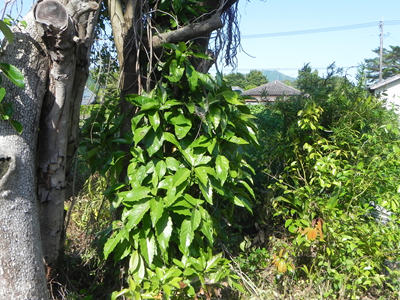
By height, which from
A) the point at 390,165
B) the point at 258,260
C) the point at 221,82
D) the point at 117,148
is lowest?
the point at 258,260

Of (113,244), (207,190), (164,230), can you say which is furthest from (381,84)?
(113,244)

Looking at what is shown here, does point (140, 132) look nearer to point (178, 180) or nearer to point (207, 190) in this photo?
point (178, 180)

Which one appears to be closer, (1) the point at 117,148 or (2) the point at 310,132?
(1) the point at 117,148

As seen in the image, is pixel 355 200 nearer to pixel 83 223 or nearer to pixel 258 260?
pixel 258 260

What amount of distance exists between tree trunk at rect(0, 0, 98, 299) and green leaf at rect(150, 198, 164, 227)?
27.5 inches

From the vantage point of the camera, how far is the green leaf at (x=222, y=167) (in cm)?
262

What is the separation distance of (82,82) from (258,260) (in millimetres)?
2442

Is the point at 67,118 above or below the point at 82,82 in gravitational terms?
below

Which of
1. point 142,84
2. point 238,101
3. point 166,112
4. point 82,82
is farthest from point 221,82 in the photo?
point 82,82

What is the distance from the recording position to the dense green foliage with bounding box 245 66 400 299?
11.0 feet

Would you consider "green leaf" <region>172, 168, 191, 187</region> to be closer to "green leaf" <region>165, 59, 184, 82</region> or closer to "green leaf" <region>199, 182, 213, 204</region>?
"green leaf" <region>199, 182, 213, 204</region>

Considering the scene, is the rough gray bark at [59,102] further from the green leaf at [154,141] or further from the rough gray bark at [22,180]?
the green leaf at [154,141]

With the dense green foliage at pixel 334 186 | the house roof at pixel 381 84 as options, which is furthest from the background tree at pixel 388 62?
the dense green foliage at pixel 334 186

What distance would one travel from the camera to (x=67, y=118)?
8.71 feet
